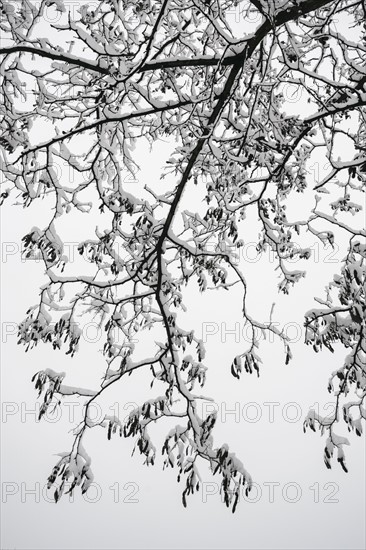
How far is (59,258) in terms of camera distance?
3654mm

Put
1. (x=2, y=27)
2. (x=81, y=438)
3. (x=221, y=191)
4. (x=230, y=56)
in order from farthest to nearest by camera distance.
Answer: (x=221, y=191) → (x=81, y=438) → (x=2, y=27) → (x=230, y=56)

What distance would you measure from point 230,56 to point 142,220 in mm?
1437

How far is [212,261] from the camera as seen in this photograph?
4.30 metres

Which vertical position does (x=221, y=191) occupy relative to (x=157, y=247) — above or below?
above

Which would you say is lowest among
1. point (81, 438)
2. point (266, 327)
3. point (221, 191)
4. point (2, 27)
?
point (81, 438)

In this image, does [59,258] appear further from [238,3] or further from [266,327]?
[238,3]

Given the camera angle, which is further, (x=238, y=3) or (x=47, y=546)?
(x=47, y=546)

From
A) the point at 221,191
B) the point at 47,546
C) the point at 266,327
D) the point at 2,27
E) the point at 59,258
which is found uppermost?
the point at 2,27

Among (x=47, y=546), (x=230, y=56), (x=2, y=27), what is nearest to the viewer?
(x=230, y=56)

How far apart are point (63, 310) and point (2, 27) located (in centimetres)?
228

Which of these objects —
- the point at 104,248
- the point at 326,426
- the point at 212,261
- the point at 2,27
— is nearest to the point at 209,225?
the point at 212,261

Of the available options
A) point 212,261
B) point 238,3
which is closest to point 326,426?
point 212,261

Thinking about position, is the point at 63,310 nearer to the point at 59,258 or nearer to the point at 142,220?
the point at 59,258

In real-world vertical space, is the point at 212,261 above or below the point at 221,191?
below
